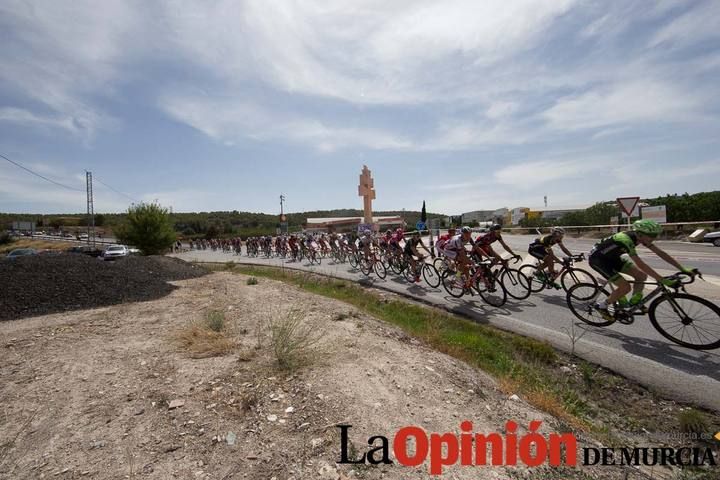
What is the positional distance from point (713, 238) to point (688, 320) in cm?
2084

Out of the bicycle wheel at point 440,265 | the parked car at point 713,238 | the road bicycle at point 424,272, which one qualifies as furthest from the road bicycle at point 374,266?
→ the parked car at point 713,238

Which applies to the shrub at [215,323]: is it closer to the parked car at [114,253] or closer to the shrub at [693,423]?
the shrub at [693,423]

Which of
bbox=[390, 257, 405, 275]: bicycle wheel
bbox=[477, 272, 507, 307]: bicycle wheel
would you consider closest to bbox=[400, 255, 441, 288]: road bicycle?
bbox=[390, 257, 405, 275]: bicycle wheel

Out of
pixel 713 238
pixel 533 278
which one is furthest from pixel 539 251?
pixel 713 238

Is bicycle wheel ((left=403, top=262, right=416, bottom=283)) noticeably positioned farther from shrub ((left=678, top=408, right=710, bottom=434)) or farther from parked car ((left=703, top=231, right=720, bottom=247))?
parked car ((left=703, top=231, right=720, bottom=247))

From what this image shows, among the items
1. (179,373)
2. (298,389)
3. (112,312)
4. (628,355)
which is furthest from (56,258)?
(628,355)

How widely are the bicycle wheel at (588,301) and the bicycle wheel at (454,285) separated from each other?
259cm

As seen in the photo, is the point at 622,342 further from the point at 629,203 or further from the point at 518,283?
the point at 629,203

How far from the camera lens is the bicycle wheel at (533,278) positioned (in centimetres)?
824

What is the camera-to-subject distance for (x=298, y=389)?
368 cm

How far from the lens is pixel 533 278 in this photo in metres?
8.30

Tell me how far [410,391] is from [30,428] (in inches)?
146

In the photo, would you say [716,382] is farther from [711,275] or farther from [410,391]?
[711,275]

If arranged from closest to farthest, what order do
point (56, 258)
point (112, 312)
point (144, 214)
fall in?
point (112, 312) < point (56, 258) < point (144, 214)
